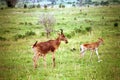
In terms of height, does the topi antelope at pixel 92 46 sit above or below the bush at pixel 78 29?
below

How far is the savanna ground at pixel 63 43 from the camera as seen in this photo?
3.81 metres

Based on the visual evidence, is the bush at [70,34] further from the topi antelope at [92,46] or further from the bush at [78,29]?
the topi antelope at [92,46]

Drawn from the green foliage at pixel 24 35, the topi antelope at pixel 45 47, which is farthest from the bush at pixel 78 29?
the green foliage at pixel 24 35

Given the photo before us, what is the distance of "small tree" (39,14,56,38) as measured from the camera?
3973mm

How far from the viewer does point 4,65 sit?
3.93 meters

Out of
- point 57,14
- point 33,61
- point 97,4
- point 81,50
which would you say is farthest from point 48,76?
point 97,4

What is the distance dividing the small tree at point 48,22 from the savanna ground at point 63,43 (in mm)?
51

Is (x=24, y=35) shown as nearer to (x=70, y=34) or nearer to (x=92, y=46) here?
(x=70, y=34)

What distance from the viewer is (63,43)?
4.03 metres

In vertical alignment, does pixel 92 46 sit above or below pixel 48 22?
below

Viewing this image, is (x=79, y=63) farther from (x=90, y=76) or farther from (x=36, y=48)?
(x=36, y=48)

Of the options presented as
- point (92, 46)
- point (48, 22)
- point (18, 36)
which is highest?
point (48, 22)

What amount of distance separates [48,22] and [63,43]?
0.31 meters

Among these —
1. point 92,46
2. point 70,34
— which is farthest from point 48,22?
point 92,46
